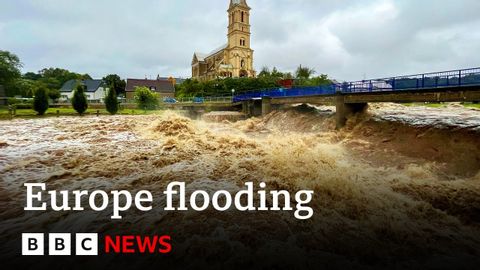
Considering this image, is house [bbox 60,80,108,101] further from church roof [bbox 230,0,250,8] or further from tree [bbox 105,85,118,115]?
church roof [bbox 230,0,250,8]

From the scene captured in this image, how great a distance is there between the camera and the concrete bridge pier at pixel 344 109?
76.9 ft

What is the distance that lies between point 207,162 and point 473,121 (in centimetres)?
1790

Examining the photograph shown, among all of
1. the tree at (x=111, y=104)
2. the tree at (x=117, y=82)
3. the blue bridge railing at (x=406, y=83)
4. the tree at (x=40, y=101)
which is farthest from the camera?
the tree at (x=117, y=82)

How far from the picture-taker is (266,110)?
123 feet

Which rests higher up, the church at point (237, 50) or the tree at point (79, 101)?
the church at point (237, 50)

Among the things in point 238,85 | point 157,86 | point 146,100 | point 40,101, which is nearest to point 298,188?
point 40,101

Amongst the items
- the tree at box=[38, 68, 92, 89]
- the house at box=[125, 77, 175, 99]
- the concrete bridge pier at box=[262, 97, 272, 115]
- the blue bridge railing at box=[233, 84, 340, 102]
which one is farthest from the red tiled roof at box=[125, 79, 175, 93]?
the concrete bridge pier at box=[262, 97, 272, 115]

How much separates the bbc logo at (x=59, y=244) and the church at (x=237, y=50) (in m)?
94.7

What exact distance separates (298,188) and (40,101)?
47.2 meters

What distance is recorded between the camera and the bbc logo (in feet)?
18.3

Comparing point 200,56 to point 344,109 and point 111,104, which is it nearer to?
point 111,104

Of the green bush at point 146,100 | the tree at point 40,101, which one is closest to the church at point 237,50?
the green bush at point 146,100

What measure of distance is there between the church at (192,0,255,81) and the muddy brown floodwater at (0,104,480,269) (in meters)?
85.0

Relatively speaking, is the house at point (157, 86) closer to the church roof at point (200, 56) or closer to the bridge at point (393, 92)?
the church roof at point (200, 56)
